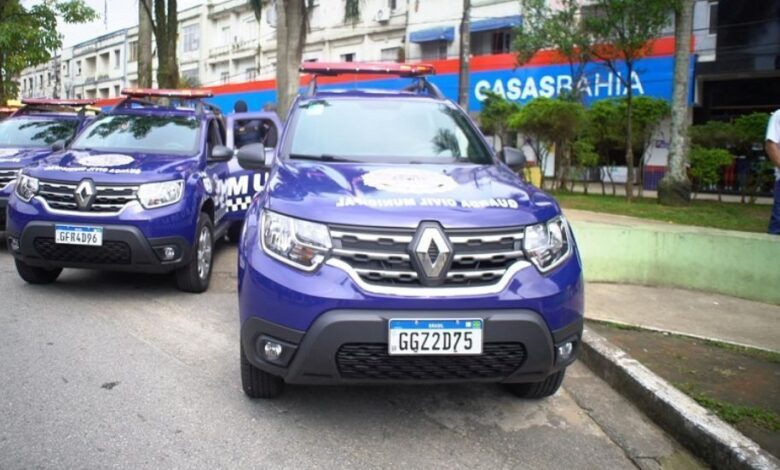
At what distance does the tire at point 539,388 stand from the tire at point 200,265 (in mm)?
3256

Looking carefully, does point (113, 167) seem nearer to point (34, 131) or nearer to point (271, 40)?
point (34, 131)

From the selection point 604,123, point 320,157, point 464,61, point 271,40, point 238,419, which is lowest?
point 238,419

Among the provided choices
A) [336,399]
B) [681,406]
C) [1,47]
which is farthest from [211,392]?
[1,47]

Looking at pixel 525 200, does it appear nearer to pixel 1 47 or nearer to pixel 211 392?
pixel 211 392

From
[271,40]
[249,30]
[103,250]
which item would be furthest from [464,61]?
[249,30]

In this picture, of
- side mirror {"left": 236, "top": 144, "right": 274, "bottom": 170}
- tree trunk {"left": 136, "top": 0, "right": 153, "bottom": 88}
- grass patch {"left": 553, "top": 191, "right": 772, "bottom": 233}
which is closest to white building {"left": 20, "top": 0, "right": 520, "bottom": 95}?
tree trunk {"left": 136, "top": 0, "right": 153, "bottom": 88}

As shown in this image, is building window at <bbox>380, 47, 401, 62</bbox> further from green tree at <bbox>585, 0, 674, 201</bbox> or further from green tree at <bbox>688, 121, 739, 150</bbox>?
green tree at <bbox>688, 121, 739, 150</bbox>

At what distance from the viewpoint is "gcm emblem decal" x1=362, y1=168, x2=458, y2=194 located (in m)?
3.39

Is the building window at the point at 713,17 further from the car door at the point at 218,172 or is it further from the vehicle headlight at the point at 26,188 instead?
the vehicle headlight at the point at 26,188

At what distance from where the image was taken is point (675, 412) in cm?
343

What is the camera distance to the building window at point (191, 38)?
4688 cm

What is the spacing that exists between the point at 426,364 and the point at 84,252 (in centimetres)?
360

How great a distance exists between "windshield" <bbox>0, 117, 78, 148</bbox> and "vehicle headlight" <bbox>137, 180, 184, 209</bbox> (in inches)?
169

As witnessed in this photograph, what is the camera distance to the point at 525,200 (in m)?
3.43
